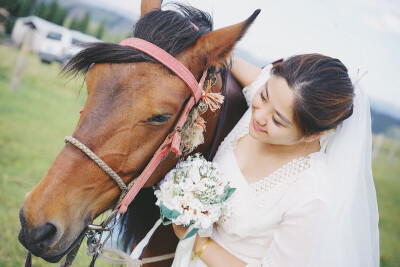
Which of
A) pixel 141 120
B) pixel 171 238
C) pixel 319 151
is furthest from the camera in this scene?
pixel 171 238

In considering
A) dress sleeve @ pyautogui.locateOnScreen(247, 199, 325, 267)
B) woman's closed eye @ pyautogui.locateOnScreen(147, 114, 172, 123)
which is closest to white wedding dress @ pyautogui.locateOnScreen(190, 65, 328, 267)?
dress sleeve @ pyautogui.locateOnScreen(247, 199, 325, 267)

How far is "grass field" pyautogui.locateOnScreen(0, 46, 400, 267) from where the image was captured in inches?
160

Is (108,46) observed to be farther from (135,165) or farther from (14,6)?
(14,6)

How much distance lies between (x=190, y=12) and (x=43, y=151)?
6.35 metres

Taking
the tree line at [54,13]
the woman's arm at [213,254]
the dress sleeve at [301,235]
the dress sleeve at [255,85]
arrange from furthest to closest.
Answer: the tree line at [54,13]
the dress sleeve at [255,85]
the woman's arm at [213,254]
the dress sleeve at [301,235]

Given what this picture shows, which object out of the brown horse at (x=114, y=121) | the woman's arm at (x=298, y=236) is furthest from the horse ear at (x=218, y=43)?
the woman's arm at (x=298, y=236)

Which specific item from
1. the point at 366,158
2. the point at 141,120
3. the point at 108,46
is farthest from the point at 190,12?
the point at 366,158

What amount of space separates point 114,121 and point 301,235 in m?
1.29

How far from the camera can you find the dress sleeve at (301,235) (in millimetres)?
1821

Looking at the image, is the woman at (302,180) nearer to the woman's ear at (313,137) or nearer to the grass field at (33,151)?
the woman's ear at (313,137)

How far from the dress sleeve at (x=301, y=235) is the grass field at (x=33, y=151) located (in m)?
1.54

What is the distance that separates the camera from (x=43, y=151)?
23.6 feet

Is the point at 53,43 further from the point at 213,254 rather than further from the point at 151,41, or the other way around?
the point at 213,254

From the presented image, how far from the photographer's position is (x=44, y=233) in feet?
4.95
